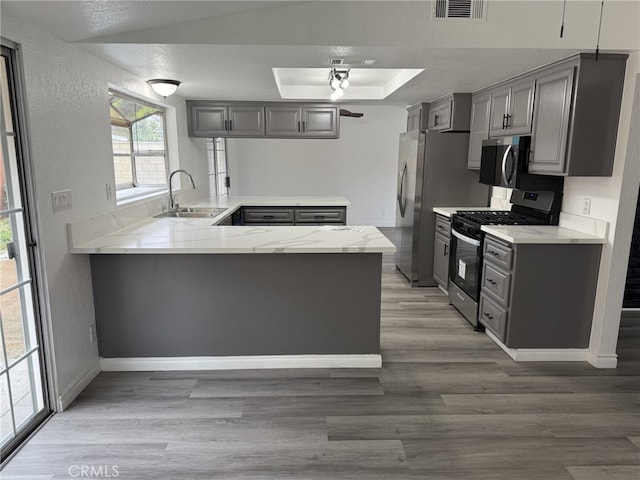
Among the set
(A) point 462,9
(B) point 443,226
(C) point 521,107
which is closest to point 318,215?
(B) point 443,226

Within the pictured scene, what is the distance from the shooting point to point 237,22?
2354 mm

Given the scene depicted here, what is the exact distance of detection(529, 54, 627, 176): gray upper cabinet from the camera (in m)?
2.59

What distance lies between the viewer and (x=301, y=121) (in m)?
5.00

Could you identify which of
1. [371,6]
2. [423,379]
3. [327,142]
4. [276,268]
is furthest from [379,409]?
[327,142]

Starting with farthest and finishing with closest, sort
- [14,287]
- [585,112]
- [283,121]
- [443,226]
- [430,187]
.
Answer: [283,121], [430,187], [443,226], [585,112], [14,287]

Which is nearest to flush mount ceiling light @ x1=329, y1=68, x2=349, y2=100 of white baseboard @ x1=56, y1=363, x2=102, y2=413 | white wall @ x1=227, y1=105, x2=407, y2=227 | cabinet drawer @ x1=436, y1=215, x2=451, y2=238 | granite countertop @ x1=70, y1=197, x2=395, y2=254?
granite countertop @ x1=70, y1=197, x2=395, y2=254

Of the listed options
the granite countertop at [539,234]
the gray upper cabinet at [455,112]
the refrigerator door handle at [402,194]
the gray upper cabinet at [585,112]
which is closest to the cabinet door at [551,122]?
the gray upper cabinet at [585,112]

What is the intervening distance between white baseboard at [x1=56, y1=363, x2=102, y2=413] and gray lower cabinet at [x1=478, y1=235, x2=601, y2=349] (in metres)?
2.80

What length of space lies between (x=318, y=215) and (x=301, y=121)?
114 cm

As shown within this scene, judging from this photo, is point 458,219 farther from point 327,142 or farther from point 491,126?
point 327,142

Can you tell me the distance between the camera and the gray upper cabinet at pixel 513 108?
10.1 feet

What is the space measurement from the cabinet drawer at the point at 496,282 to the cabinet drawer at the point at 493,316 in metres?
0.09

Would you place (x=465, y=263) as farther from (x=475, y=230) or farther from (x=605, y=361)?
(x=605, y=361)

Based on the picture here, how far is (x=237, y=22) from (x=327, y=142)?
580 centimetres
